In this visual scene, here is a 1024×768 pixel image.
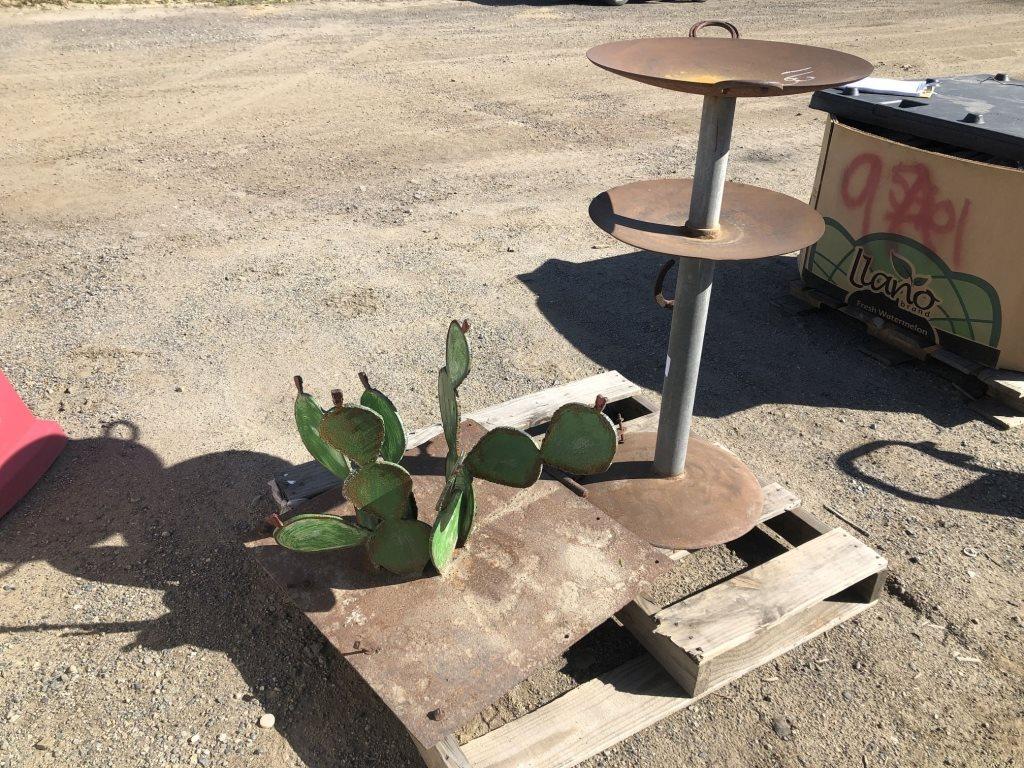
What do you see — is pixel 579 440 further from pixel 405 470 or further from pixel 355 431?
pixel 355 431

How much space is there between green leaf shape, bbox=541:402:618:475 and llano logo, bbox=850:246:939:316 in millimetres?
2278

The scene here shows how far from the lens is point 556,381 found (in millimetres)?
3982

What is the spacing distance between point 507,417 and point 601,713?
1353mm

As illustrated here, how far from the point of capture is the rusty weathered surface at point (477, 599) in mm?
2105

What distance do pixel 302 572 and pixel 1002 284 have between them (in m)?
3.23

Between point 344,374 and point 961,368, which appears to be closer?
point 961,368

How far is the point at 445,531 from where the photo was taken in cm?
223

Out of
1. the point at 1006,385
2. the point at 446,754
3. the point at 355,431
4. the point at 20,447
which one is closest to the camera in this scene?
the point at 446,754

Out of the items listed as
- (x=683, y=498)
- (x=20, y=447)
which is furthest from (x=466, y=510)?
(x=20, y=447)

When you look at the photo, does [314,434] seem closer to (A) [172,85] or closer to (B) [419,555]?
(B) [419,555]

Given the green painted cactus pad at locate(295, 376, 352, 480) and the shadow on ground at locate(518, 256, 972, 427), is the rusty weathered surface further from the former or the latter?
the shadow on ground at locate(518, 256, 972, 427)

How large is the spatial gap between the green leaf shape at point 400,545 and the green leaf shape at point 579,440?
466mm

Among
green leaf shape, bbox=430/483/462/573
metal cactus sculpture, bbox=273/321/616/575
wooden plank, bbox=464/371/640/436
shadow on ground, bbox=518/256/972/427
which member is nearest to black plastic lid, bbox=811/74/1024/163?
shadow on ground, bbox=518/256/972/427

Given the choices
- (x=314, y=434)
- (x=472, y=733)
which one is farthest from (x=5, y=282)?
(x=472, y=733)
